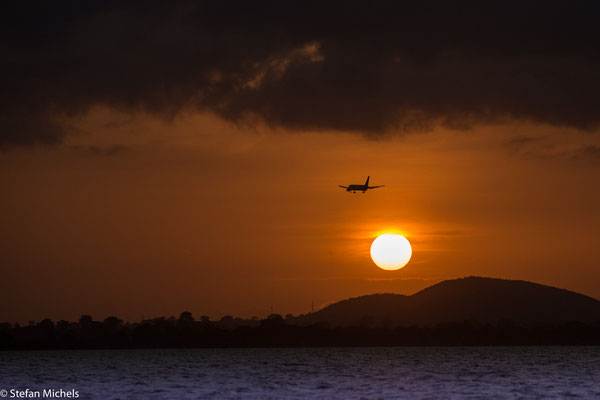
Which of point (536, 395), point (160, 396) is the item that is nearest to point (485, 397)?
point (536, 395)

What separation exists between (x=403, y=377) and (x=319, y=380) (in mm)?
19015

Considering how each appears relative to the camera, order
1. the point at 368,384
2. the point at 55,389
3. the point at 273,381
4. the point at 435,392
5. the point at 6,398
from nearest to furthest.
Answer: the point at 6,398 → the point at 435,392 → the point at 55,389 → the point at 368,384 → the point at 273,381

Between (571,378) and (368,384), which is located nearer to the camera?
(368,384)

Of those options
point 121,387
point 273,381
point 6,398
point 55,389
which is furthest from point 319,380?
point 6,398

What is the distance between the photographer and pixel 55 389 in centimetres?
14875

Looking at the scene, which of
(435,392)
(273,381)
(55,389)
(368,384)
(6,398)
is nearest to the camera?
(6,398)

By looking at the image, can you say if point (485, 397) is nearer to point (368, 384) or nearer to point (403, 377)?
point (368, 384)

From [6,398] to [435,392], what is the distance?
6383 cm

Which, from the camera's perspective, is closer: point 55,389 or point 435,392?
point 435,392

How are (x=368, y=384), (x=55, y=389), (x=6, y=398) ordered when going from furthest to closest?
(x=368, y=384) < (x=55, y=389) < (x=6, y=398)

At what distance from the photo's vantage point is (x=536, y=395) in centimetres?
13375

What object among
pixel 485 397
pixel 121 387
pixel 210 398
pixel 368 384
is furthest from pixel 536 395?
pixel 121 387

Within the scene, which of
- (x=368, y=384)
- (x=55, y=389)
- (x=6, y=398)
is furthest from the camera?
(x=368, y=384)

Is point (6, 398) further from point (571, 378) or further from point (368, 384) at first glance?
point (571, 378)
